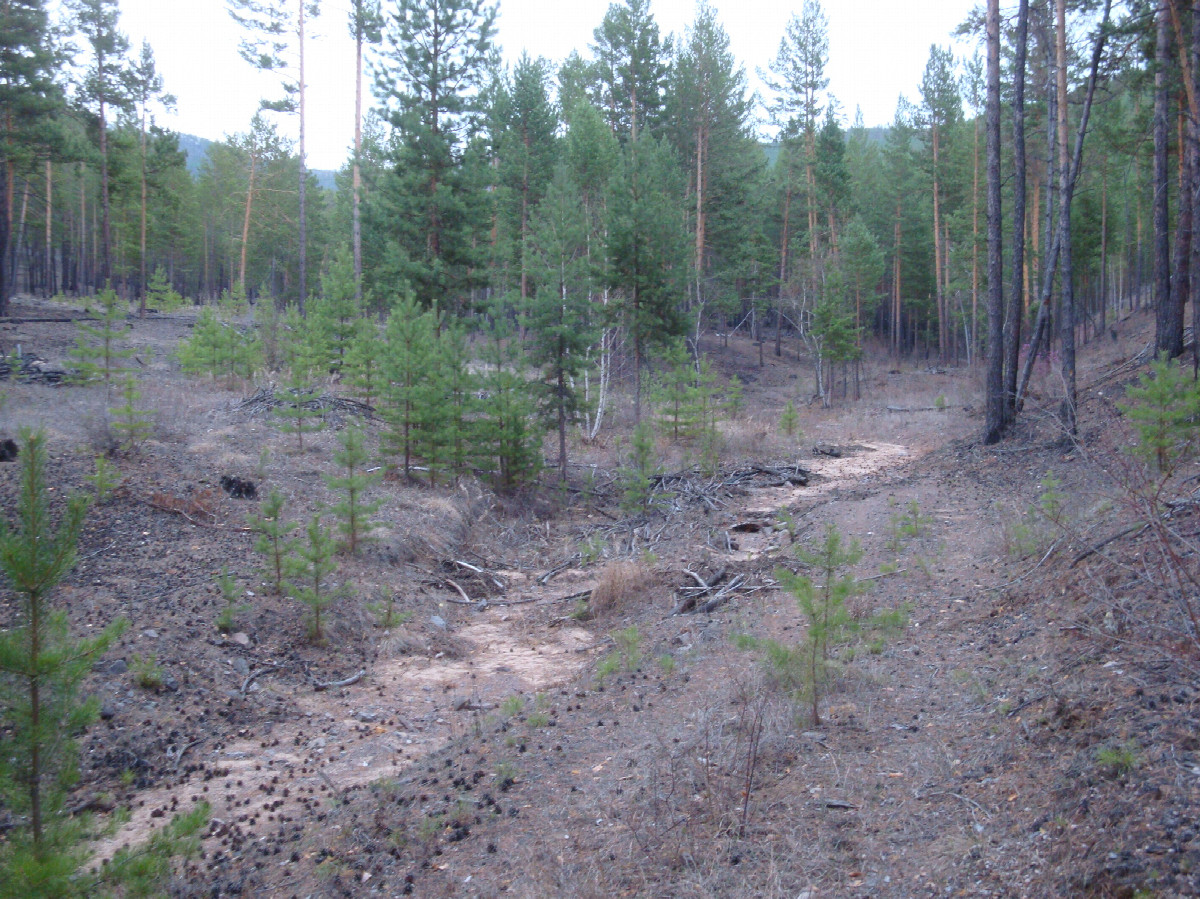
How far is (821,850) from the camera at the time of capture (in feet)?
12.6

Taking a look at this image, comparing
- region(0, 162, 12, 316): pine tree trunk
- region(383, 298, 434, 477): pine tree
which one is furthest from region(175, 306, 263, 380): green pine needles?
region(0, 162, 12, 316): pine tree trunk

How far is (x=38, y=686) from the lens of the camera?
10.8 ft

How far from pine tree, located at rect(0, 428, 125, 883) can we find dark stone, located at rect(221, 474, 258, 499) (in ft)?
25.7

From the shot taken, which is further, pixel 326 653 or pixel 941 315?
pixel 941 315

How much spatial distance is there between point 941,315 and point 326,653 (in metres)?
40.1

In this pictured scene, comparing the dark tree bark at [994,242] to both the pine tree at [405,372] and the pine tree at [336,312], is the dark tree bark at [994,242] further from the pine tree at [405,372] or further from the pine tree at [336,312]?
the pine tree at [336,312]

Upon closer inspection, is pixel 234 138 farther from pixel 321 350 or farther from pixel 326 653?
pixel 326 653

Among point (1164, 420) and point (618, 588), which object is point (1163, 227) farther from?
point (618, 588)

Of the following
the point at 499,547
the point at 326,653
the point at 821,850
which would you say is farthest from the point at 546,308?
the point at 821,850

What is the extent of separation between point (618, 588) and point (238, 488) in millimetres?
5590

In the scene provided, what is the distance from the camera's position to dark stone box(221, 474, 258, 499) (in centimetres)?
1088

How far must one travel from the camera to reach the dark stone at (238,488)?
10.9 metres

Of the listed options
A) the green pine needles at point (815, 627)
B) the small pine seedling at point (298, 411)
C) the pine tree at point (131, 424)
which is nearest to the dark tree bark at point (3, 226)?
the small pine seedling at point (298, 411)

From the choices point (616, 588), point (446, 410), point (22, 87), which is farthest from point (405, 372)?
point (22, 87)
